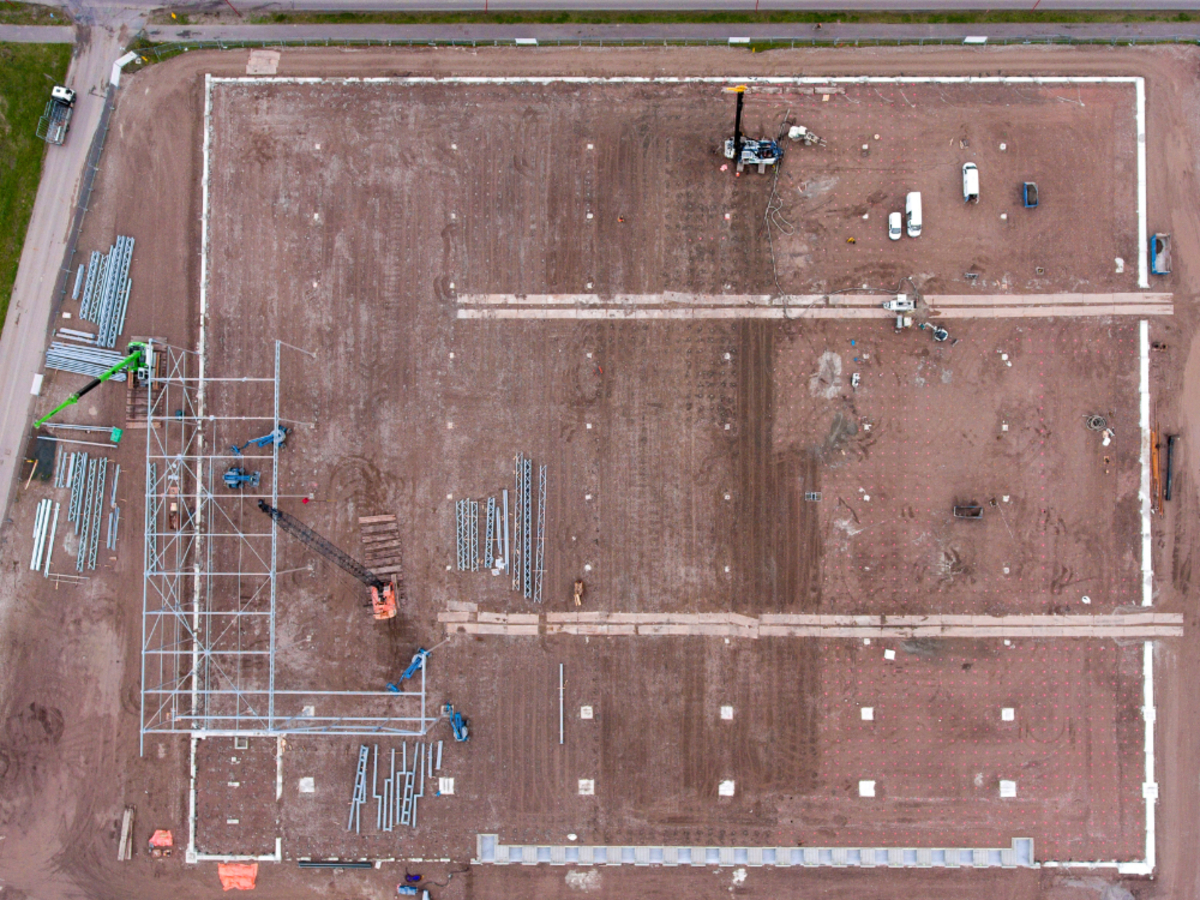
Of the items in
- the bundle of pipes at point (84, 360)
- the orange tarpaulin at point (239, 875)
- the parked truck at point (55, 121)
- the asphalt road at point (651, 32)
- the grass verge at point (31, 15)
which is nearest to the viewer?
the orange tarpaulin at point (239, 875)

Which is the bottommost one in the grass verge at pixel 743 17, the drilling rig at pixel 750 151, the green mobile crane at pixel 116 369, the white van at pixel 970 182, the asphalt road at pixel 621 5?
the green mobile crane at pixel 116 369

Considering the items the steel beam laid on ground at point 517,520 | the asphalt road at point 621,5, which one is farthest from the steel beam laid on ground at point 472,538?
the asphalt road at point 621,5

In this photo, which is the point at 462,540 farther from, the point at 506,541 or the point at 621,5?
the point at 621,5

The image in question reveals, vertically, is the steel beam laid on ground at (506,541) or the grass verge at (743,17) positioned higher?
the grass verge at (743,17)

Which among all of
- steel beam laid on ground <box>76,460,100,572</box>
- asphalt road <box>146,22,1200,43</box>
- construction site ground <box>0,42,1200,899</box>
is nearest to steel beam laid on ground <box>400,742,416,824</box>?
construction site ground <box>0,42,1200,899</box>

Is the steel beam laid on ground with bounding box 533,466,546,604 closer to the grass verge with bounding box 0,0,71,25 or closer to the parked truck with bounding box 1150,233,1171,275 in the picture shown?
the parked truck with bounding box 1150,233,1171,275

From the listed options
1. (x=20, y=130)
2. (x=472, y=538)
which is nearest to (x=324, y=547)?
(x=472, y=538)

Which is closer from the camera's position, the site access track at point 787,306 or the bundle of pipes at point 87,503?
the site access track at point 787,306

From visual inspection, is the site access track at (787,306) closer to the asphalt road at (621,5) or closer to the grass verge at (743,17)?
the grass verge at (743,17)
